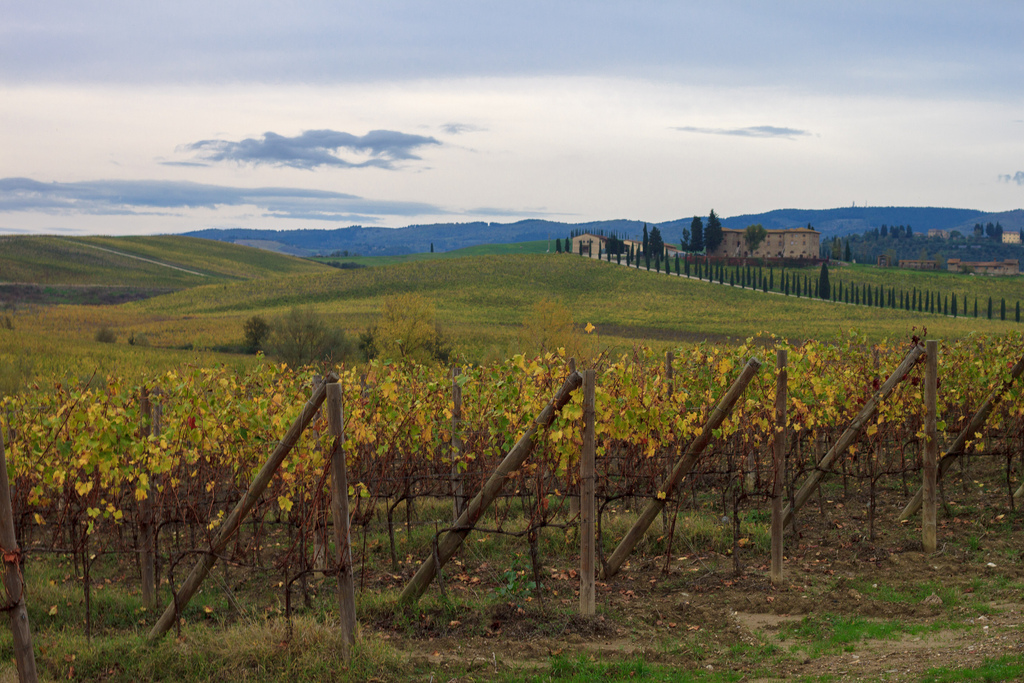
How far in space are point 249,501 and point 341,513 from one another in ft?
2.18

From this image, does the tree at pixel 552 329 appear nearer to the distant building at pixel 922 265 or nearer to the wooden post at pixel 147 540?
the wooden post at pixel 147 540

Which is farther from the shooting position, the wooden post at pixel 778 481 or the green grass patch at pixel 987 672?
the wooden post at pixel 778 481

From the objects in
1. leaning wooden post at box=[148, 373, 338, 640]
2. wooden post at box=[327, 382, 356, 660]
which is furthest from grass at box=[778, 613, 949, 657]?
leaning wooden post at box=[148, 373, 338, 640]

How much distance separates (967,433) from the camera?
947cm

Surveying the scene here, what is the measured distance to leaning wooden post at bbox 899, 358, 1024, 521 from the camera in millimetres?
9203

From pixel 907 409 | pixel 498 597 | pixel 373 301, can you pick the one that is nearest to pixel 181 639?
pixel 498 597

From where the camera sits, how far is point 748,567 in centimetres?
828

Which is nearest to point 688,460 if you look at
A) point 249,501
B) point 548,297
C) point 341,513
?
point 341,513

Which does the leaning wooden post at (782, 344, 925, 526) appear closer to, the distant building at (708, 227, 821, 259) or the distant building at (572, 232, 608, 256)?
the distant building at (572, 232, 608, 256)

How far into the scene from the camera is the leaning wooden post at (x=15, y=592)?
166 inches

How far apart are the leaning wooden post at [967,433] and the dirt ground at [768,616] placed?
430 millimetres

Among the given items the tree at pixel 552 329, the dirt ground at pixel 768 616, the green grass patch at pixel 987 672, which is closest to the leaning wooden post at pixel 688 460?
the dirt ground at pixel 768 616

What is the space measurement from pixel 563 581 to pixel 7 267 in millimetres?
139687

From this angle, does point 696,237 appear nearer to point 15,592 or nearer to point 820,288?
point 820,288
